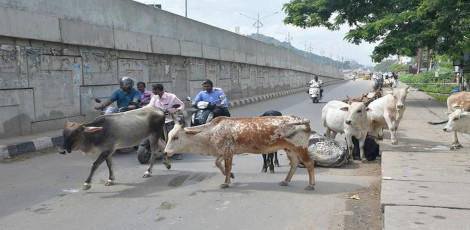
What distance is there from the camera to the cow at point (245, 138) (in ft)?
18.7

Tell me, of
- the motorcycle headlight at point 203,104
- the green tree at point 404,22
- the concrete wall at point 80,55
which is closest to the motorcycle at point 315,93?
the green tree at point 404,22

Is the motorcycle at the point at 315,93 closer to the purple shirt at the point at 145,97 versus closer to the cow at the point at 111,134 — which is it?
the purple shirt at the point at 145,97

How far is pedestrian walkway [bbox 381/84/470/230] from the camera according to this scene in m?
3.93

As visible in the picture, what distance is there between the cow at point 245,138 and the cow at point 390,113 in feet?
11.0

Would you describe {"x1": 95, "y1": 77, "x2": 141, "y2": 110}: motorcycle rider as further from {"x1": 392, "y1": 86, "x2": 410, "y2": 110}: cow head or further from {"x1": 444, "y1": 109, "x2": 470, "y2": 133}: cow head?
{"x1": 444, "y1": 109, "x2": 470, "y2": 133}: cow head

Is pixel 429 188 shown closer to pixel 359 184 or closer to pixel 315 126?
pixel 359 184

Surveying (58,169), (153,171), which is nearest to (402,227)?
(153,171)

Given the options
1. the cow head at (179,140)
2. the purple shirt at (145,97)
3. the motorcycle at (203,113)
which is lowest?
the cow head at (179,140)

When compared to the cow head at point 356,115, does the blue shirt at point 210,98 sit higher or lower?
higher

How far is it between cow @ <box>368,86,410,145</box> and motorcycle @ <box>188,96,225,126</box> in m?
3.13

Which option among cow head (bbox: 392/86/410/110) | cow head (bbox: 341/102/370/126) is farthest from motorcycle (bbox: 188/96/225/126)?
cow head (bbox: 392/86/410/110)

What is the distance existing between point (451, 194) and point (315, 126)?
25.4 feet

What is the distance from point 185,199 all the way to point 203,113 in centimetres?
292

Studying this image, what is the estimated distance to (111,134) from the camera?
241 inches
